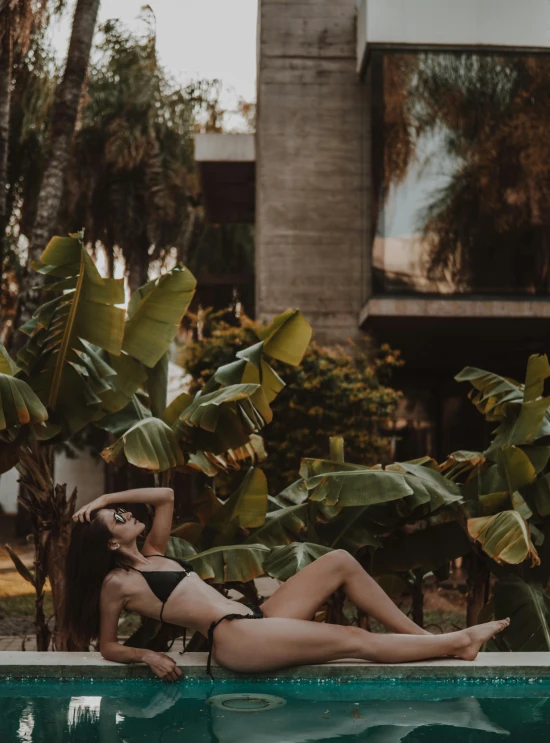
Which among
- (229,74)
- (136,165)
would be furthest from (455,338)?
(229,74)

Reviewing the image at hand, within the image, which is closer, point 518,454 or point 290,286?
point 518,454

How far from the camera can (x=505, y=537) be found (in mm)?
5570

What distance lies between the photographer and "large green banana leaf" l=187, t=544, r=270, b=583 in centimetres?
575

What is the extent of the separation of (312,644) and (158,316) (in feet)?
8.92

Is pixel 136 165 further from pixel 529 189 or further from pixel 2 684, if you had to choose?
pixel 2 684

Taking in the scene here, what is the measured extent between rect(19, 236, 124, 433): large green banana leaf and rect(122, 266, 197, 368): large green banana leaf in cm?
32

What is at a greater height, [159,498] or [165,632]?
[159,498]

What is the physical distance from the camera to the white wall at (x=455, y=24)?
41.0 feet

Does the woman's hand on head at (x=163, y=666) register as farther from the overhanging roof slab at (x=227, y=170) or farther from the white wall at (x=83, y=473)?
the white wall at (x=83, y=473)

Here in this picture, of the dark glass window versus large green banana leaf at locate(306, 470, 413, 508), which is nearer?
large green banana leaf at locate(306, 470, 413, 508)

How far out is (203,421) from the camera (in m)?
5.82

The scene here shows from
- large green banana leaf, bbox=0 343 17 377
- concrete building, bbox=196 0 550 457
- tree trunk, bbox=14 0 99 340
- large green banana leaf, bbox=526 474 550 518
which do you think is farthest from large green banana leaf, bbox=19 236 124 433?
concrete building, bbox=196 0 550 457

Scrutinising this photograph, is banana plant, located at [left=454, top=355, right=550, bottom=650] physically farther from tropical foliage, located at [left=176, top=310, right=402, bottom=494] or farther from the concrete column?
the concrete column

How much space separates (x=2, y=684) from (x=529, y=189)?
1001 centimetres
